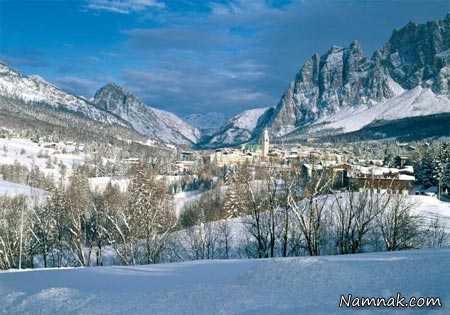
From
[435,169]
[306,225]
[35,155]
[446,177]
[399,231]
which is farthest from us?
[35,155]

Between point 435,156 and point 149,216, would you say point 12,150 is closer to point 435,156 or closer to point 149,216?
point 435,156

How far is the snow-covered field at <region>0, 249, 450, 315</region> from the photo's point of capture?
9781 mm

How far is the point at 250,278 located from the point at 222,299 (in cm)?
128

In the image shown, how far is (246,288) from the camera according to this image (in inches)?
429

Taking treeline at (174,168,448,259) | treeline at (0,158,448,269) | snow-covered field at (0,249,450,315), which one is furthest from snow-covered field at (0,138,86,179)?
snow-covered field at (0,249,450,315)

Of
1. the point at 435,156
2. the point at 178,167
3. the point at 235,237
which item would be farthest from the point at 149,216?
the point at 178,167

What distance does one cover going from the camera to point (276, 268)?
467 inches

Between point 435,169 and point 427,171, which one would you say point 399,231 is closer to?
point 435,169

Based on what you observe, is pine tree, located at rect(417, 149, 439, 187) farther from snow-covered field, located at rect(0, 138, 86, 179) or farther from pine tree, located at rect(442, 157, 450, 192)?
snow-covered field, located at rect(0, 138, 86, 179)

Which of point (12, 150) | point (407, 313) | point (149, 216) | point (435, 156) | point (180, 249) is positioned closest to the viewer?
point (407, 313)

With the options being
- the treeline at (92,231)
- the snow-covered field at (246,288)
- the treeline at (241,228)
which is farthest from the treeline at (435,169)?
the snow-covered field at (246,288)

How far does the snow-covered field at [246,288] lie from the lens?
9.78m

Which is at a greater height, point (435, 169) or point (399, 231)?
point (435, 169)

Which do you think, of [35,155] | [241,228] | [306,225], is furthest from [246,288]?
[35,155]
